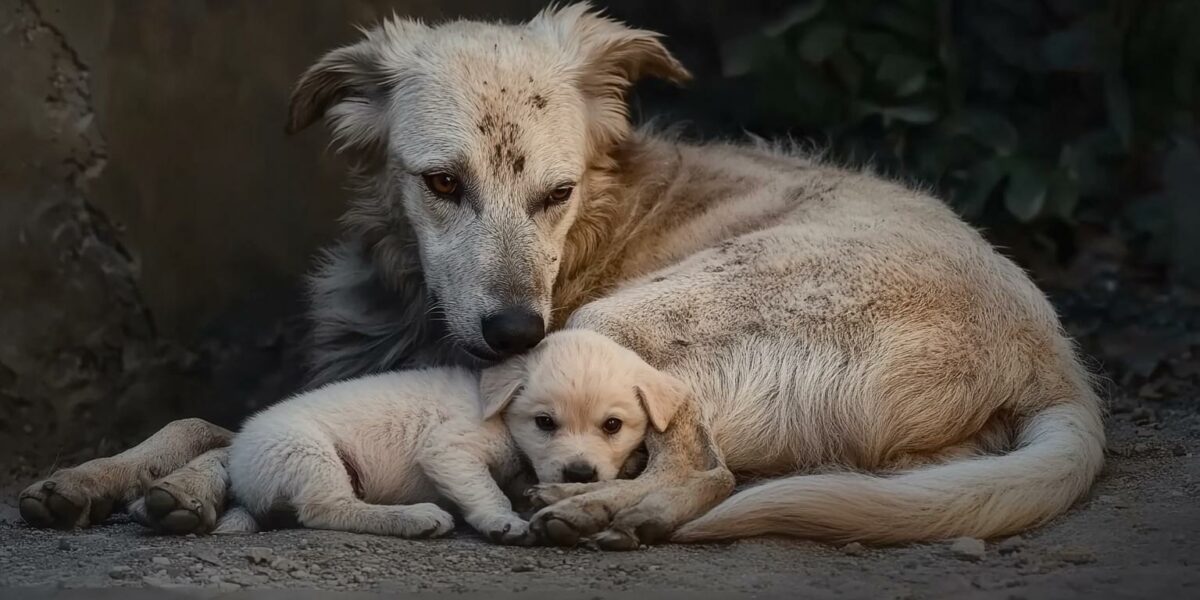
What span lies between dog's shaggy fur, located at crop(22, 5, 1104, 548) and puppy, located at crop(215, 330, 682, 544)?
0.14 meters

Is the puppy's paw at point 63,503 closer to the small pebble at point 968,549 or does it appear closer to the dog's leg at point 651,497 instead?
the dog's leg at point 651,497

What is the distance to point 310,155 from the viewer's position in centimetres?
634

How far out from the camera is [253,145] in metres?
6.17

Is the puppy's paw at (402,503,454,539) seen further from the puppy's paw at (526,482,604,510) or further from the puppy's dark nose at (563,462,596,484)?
the puppy's dark nose at (563,462,596,484)

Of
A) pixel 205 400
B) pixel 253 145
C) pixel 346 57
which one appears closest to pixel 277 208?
pixel 253 145

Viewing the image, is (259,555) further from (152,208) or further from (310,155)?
(310,155)

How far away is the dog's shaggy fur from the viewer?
4.05 metres

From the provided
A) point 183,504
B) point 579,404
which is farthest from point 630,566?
point 183,504

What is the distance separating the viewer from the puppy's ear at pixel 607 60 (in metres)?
5.13

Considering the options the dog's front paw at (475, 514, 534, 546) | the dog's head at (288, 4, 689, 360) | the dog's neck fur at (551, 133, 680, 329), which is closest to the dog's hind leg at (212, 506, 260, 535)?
the dog's front paw at (475, 514, 534, 546)

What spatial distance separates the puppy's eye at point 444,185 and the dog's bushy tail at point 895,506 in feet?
4.66

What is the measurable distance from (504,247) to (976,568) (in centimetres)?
175

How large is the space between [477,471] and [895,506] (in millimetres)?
1156

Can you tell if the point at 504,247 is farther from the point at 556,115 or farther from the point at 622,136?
the point at 622,136
